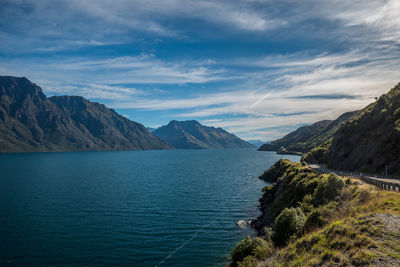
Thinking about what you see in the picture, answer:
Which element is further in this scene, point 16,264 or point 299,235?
point 16,264

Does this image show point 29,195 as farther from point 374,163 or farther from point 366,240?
point 374,163

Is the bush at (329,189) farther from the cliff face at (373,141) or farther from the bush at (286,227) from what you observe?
the cliff face at (373,141)

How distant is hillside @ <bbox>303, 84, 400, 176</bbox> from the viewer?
155ft

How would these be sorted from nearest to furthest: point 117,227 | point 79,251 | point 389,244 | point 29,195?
point 389,244
point 79,251
point 117,227
point 29,195

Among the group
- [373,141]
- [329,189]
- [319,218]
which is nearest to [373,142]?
[373,141]

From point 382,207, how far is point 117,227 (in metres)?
42.5

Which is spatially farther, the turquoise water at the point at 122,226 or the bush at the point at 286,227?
the turquoise water at the point at 122,226

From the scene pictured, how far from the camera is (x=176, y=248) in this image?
37312 mm

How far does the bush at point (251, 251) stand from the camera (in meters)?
23.4

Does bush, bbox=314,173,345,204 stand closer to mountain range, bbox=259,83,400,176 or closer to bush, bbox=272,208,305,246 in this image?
bush, bbox=272,208,305,246

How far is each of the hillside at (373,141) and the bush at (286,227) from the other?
30.9 metres

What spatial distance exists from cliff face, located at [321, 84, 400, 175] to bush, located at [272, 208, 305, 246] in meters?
31.2

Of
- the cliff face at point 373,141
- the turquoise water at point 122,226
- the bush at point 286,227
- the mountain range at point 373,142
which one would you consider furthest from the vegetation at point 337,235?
the cliff face at point 373,141

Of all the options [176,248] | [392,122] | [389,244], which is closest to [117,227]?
[176,248]
